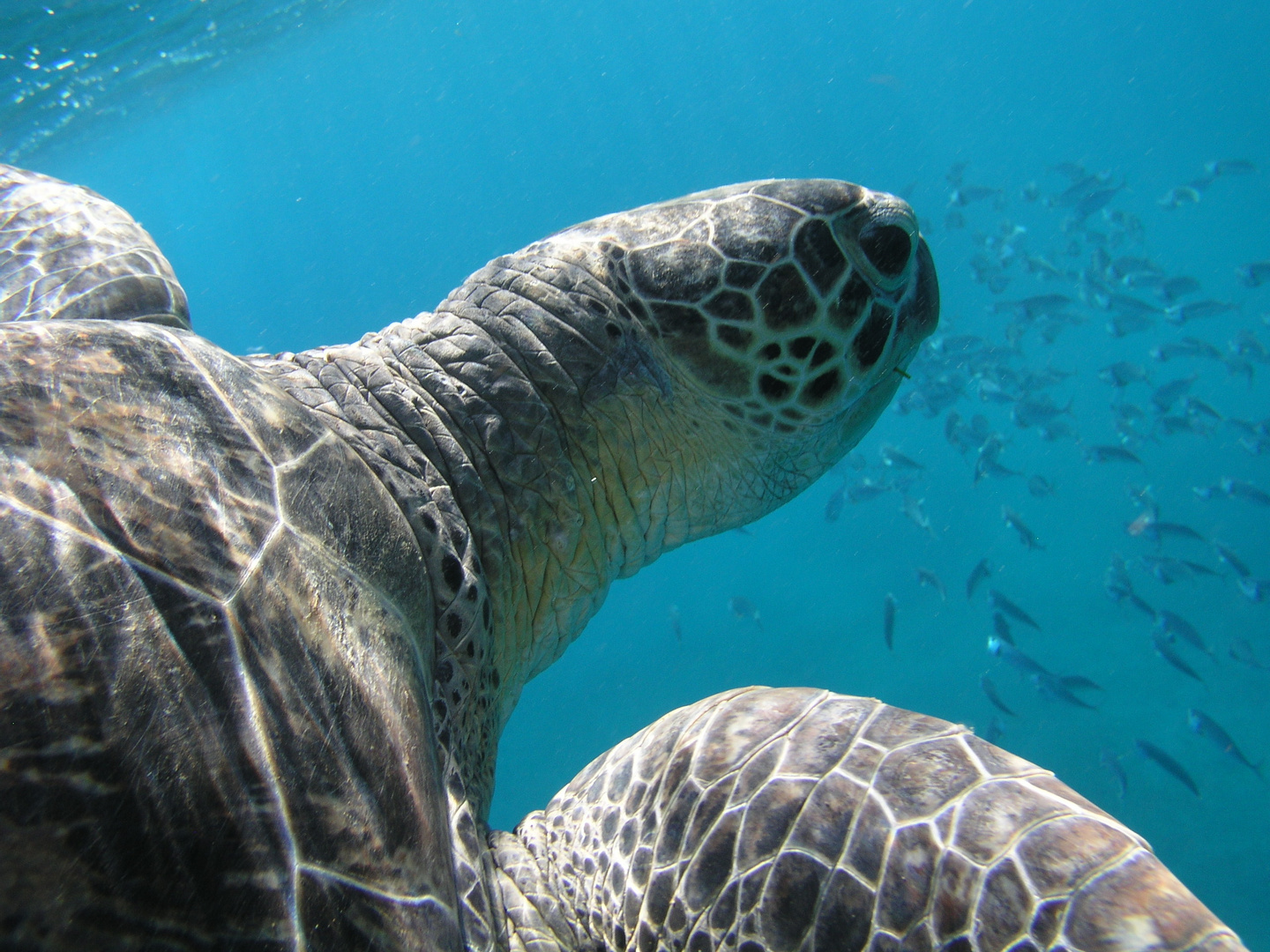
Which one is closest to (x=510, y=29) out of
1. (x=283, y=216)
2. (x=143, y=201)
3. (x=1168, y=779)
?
(x=143, y=201)

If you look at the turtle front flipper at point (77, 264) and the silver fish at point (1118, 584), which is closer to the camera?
the turtle front flipper at point (77, 264)

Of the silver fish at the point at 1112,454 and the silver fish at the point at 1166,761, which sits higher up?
the silver fish at the point at 1112,454

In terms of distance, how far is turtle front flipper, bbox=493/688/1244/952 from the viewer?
101 cm

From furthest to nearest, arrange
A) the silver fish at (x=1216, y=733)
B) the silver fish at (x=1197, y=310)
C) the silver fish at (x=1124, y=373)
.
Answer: the silver fish at (x=1197, y=310) < the silver fish at (x=1124, y=373) < the silver fish at (x=1216, y=733)

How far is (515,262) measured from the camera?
2.02m

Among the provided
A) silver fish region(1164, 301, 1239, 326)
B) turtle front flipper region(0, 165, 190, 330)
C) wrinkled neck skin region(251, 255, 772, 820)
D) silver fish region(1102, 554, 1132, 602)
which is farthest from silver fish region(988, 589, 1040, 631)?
turtle front flipper region(0, 165, 190, 330)

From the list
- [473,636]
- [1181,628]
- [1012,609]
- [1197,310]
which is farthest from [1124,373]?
[473,636]

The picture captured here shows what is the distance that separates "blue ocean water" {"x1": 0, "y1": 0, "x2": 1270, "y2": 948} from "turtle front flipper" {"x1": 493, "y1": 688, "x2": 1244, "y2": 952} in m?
9.03

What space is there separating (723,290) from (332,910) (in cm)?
153

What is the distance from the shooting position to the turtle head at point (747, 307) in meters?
1.80

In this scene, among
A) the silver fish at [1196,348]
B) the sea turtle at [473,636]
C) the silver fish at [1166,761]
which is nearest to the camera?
the sea turtle at [473,636]

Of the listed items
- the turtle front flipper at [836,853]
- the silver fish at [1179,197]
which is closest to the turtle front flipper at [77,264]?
the turtle front flipper at [836,853]

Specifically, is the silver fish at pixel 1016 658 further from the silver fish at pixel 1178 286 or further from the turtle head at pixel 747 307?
the turtle head at pixel 747 307

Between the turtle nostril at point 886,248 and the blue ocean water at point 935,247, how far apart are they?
8.55 m
